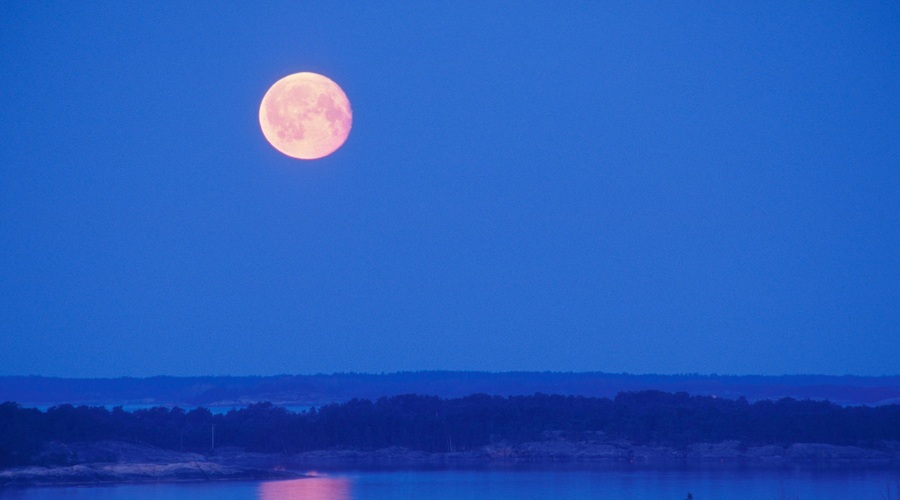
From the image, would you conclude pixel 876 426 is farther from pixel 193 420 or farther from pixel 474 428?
pixel 193 420

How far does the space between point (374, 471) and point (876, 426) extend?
85.0ft

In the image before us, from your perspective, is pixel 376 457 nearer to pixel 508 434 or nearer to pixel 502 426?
pixel 502 426

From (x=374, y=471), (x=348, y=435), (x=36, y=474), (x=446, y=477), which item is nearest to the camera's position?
(x=36, y=474)

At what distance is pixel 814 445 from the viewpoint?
172 feet

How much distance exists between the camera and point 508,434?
56.2 m

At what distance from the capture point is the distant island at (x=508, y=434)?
52.2m

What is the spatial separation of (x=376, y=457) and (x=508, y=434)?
7.15 m

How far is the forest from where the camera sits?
53.7 m

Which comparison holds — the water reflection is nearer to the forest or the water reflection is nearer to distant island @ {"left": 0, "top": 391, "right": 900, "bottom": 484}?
distant island @ {"left": 0, "top": 391, "right": 900, "bottom": 484}

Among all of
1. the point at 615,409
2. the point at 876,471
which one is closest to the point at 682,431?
the point at 615,409

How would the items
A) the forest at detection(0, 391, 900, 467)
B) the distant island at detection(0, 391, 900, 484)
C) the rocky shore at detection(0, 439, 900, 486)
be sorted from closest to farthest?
the rocky shore at detection(0, 439, 900, 486) → the distant island at detection(0, 391, 900, 484) → the forest at detection(0, 391, 900, 467)

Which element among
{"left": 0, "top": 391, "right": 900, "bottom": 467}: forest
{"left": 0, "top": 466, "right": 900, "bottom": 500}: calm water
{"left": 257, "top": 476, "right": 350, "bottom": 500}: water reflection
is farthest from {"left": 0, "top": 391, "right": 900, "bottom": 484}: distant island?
{"left": 257, "top": 476, "right": 350, "bottom": 500}: water reflection

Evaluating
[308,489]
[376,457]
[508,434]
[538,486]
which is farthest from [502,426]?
[308,489]

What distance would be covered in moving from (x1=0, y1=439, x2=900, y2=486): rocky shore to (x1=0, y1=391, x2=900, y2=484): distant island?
0.08m
